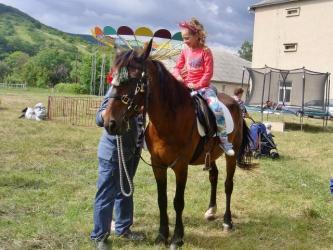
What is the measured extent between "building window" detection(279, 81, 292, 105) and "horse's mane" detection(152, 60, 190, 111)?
14.4 meters

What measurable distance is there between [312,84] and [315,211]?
12.2 m

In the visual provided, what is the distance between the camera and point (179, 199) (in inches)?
177

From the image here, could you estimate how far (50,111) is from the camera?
56.7ft

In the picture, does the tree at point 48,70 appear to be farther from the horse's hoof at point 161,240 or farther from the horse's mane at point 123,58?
the horse's mane at point 123,58

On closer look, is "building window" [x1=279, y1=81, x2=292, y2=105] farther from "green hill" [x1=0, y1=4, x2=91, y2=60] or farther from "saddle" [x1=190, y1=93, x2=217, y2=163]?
"green hill" [x1=0, y1=4, x2=91, y2=60]

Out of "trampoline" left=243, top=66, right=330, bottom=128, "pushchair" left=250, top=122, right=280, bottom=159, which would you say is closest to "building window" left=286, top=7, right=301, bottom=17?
"trampoline" left=243, top=66, right=330, bottom=128

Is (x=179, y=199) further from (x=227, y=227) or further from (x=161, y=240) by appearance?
(x=227, y=227)

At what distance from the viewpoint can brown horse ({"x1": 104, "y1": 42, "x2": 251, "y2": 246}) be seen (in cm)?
350

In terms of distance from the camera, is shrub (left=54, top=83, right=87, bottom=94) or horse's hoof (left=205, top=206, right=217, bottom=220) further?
shrub (left=54, top=83, right=87, bottom=94)

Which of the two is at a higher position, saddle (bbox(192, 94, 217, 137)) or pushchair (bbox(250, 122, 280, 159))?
saddle (bbox(192, 94, 217, 137))

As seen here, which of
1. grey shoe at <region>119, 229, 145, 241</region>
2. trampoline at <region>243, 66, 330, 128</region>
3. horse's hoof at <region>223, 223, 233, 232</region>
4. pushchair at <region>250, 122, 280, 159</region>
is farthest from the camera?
trampoline at <region>243, 66, 330, 128</region>

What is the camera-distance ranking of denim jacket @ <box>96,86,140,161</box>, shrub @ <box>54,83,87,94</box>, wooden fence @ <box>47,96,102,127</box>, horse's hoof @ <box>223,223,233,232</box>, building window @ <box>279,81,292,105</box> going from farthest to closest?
shrub @ <box>54,83,87,94</box>, building window @ <box>279,81,292,105</box>, wooden fence @ <box>47,96,102,127</box>, horse's hoof @ <box>223,223,233,232</box>, denim jacket @ <box>96,86,140,161</box>

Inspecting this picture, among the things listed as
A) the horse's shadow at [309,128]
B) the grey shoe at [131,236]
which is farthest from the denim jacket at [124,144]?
the horse's shadow at [309,128]

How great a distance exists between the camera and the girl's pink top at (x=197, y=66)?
4.82m
